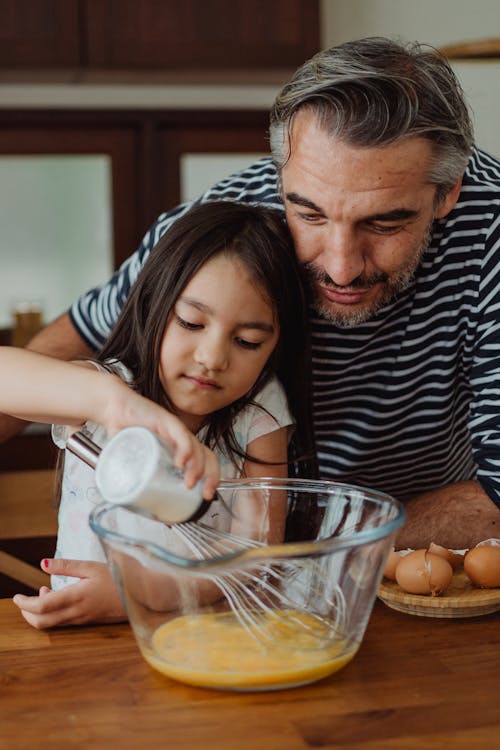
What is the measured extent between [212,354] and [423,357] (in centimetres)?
42

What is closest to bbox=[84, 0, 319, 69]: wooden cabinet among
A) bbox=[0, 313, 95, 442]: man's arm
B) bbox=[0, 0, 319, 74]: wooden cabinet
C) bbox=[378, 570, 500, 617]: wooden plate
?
bbox=[0, 0, 319, 74]: wooden cabinet

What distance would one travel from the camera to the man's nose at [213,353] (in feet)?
4.16

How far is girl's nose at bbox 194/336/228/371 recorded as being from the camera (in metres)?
1.27

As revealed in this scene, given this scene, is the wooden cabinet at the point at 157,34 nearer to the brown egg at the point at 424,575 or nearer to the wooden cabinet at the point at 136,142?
the wooden cabinet at the point at 136,142

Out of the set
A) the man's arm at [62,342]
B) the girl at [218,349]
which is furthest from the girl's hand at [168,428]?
the man's arm at [62,342]

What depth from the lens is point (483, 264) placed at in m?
1.52

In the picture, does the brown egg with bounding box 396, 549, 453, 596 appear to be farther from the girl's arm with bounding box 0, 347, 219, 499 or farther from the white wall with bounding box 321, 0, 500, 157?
the white wall with bounding box 321, 0, 500, 157

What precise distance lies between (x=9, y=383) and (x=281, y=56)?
7.34 ft

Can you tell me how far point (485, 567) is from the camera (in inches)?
43.2

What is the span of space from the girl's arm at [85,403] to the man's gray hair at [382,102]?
47 centimetres

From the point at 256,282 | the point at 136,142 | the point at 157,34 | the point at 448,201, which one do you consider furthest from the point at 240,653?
the point at 136,142

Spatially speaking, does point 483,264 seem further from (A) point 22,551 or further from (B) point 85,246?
(B) point 85,246

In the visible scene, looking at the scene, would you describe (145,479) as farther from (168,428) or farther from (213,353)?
(213,353)

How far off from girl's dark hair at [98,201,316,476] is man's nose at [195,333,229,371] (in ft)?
0.24
